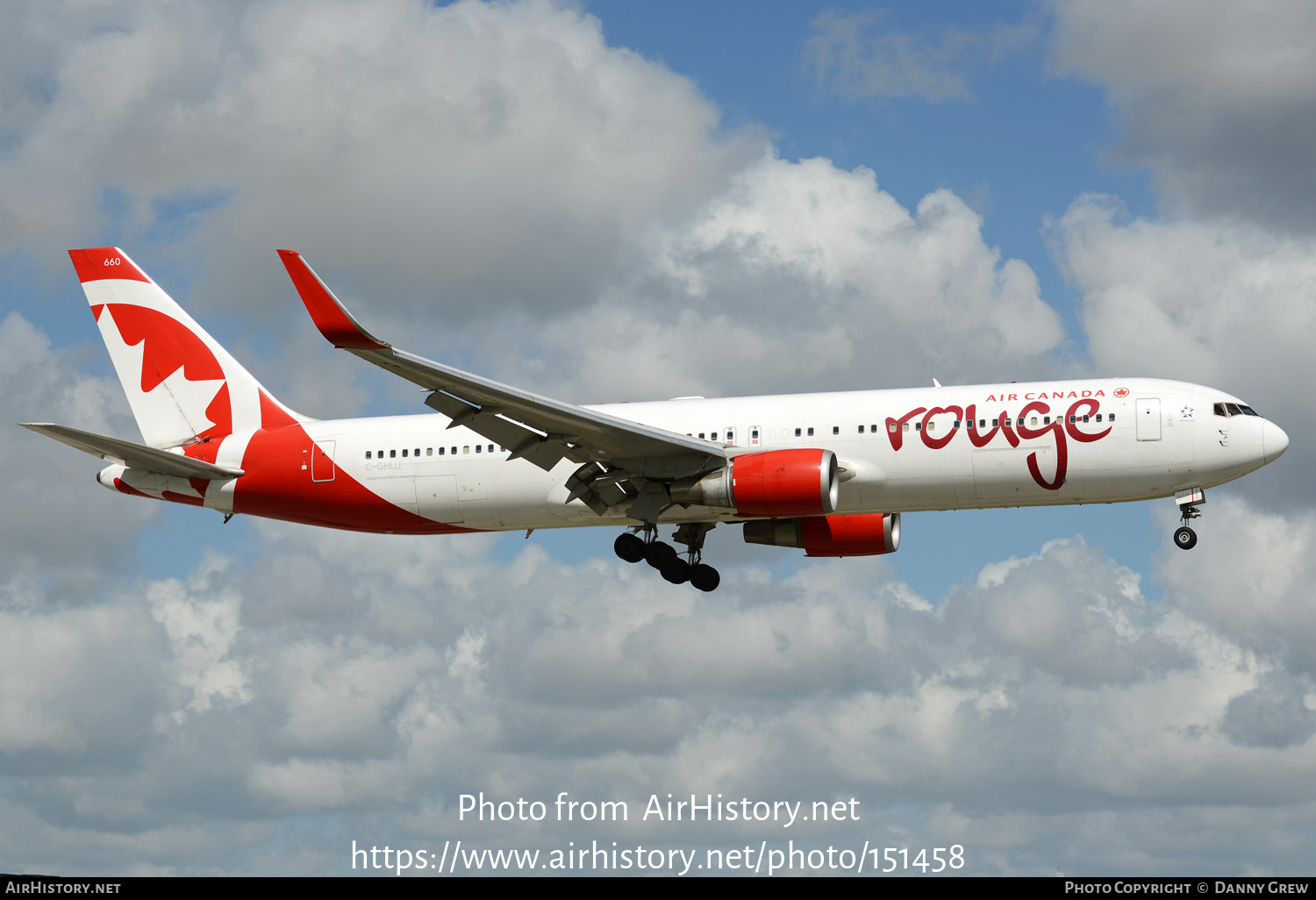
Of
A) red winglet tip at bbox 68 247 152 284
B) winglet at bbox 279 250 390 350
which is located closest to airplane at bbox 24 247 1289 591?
winglet at bbox 279 250 390 350

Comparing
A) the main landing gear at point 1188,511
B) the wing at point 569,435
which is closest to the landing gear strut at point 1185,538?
the main landing gear at point 1188,511

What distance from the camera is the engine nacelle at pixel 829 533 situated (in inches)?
1704

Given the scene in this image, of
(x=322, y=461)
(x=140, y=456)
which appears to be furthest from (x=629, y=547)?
(x=140, y=456)

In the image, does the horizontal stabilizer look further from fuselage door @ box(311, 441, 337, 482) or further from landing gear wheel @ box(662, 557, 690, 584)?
landing gear wheel @ box(662, 557, 690, 584)

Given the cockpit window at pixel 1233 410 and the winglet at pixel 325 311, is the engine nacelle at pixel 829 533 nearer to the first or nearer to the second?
the cockpit window at pixel 1233 410

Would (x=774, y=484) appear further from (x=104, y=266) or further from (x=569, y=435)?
(x=104, y=266)

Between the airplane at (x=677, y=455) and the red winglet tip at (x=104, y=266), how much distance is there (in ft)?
15.3

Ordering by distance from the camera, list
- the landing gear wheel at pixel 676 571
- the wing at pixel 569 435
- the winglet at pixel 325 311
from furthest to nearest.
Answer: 1. the landing gear wheel at pixel 676 571
2. the wing at pixel 569 435
3. the winglet at pixel 325 311

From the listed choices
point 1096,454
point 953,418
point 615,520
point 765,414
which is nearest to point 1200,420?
point 1096,454

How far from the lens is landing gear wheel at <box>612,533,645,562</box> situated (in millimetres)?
42156
